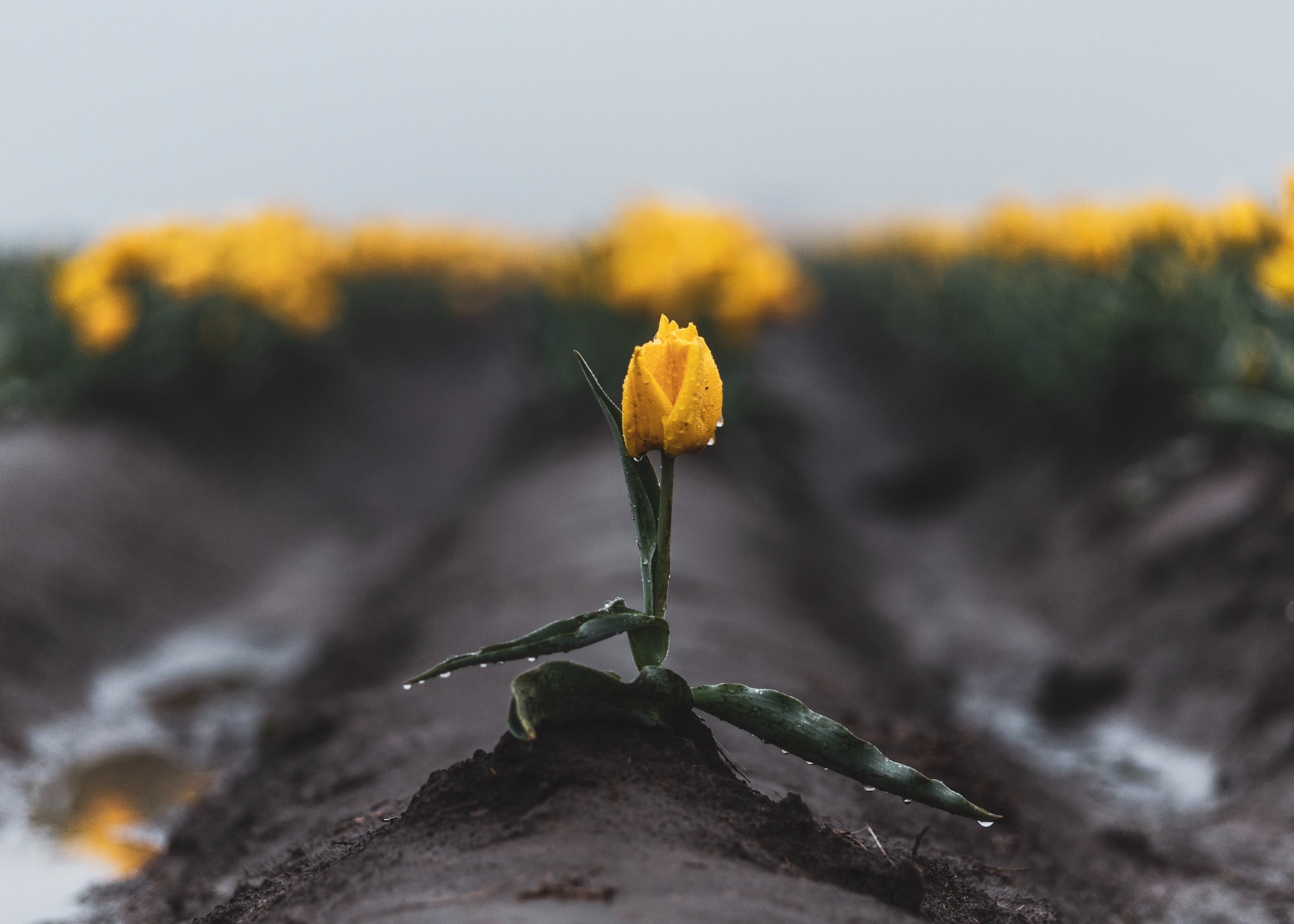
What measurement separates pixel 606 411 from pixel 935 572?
6259 mm

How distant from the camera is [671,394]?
7.33 ft

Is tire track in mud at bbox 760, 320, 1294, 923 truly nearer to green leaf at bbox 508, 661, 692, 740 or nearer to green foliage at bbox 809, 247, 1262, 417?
green foliage at bbox 809, 247, 1262, 417

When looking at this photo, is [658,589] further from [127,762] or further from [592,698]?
[127,762]

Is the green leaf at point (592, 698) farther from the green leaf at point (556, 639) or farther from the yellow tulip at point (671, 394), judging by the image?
the yellow tulip at point (671, 394)

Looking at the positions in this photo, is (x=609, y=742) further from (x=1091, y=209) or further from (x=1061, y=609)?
(x=1091, y=209)

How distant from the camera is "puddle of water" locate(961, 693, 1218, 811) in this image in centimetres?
468

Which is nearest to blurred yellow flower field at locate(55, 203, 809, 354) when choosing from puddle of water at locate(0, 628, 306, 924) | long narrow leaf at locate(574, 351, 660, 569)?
puddle of water at locate(0, 628, 306, 924)

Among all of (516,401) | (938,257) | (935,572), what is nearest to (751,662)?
(935,572)

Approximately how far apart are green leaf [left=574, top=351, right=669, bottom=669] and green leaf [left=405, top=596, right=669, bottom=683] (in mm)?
86

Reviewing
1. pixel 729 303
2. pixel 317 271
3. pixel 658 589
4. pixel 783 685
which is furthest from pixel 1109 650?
pixel 317 271

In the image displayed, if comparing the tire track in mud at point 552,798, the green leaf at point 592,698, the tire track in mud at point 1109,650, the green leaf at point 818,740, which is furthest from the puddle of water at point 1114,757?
the green leaf at point 592,698

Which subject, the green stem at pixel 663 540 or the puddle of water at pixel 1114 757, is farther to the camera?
the puddle of water at pixel 1114 757

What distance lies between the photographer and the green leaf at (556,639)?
6.93 feet

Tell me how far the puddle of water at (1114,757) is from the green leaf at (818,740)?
275cm
